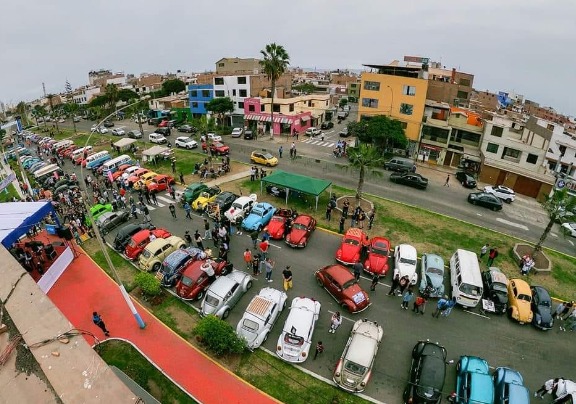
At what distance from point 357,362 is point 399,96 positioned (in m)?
39.8

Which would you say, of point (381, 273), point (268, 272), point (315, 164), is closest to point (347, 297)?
point (381, 273)

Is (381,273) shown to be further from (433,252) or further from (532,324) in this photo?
(532,324)

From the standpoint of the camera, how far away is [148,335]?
52.8 feet

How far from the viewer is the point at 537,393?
45.4ft

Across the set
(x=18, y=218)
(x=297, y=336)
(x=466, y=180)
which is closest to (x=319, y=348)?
(x=297, y=336)

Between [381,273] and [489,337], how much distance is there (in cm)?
616

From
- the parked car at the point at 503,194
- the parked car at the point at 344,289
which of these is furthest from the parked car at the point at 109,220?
the parked car at the point at 503,194

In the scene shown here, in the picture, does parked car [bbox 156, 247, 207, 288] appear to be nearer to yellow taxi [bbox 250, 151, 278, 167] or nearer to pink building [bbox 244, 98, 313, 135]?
yellow taxi [bbox 250, 151, 278, 167]

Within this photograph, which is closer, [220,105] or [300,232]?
[300,232]

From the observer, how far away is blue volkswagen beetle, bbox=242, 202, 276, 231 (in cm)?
2427

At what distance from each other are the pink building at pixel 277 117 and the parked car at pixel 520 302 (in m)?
40.1

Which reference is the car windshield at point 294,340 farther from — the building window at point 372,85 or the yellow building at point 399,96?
the building window at point 372,85

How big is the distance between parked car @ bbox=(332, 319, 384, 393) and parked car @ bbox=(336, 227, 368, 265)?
239 inches

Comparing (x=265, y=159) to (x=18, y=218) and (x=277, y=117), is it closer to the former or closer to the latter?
(x=277, y=117)
